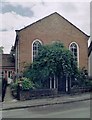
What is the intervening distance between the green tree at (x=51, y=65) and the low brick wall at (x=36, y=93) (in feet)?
7.11

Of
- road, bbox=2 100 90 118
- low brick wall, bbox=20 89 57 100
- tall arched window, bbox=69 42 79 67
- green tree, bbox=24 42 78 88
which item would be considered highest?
tall arched window, bbox=69 42 79 67

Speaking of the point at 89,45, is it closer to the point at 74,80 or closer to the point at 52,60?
the point at 74,80

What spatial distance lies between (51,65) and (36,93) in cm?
356

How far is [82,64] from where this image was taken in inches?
1268

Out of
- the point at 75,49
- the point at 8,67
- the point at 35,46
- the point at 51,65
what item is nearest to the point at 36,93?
the point at 51,65

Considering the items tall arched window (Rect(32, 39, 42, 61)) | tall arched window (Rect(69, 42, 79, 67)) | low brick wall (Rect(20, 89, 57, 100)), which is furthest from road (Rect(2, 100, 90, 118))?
tall arched window (Rect(69, 42, 79, 67))

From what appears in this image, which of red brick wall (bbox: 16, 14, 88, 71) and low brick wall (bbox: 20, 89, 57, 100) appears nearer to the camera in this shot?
low brick wall (bbox: 20, 89, 57, 100)

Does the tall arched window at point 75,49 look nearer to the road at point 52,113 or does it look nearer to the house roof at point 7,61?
the house roof at point 7,61

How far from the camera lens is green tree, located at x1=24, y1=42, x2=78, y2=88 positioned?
25.6m

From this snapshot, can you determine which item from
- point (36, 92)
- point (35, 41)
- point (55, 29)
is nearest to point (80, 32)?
point (55, 29)

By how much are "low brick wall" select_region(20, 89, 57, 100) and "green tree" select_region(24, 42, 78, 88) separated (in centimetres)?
217

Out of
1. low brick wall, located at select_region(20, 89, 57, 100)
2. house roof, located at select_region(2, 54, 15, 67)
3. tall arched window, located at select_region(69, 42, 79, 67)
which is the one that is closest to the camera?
low brick wall, located at select_region(20, 89, 57, 100)

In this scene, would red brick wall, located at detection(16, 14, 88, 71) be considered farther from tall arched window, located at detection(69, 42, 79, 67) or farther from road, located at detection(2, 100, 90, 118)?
road, located at detection(2, 100, 90, 118)

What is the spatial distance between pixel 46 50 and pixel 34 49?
4101mm
